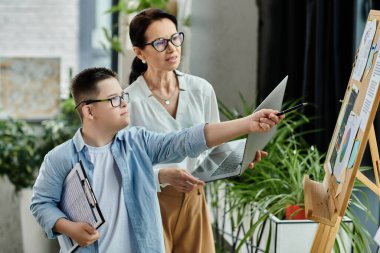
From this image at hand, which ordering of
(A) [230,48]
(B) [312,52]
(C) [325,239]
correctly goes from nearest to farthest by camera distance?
(C) [325,239], (B) [312,52], (A) [230,48]

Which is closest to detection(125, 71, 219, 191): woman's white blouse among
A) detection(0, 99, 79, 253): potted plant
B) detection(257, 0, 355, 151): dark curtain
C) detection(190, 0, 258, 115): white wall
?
detection(257, 0, 355, 151): dark curtain

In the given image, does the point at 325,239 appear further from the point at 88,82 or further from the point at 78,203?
the point at 88,82

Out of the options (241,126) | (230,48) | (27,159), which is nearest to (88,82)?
(241,126)

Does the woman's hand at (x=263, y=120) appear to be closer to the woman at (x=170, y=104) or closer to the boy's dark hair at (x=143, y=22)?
the woman at (x=170, y=104)

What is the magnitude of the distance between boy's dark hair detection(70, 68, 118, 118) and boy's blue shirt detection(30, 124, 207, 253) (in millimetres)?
127

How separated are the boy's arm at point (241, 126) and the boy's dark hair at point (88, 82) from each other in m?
0.35

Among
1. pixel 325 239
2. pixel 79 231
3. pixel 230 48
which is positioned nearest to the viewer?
pixel 79 231

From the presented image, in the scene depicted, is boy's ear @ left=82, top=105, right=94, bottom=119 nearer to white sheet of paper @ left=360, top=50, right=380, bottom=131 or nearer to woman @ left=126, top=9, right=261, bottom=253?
woman @ left=126, top=9, right=261, bottom=253

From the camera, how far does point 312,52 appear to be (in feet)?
12.6

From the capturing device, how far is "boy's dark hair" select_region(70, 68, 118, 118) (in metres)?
2.41

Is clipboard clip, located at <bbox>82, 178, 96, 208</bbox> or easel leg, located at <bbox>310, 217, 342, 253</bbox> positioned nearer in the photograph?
clipboard clip, located at <bbox>82, 178, 96, 208</bbox>

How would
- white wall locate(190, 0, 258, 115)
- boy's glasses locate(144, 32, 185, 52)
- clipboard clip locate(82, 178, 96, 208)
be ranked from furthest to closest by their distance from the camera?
white wall locate(190, 0, 258, 115)
boy's glasses locate(144, 32, 185, 52)
clipboard clip locate(82, 178, 96, 208)

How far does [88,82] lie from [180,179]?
0.43 m

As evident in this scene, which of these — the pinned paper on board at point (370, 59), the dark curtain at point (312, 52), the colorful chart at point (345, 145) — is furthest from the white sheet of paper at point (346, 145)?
the dark curtain at point (312, 52)
